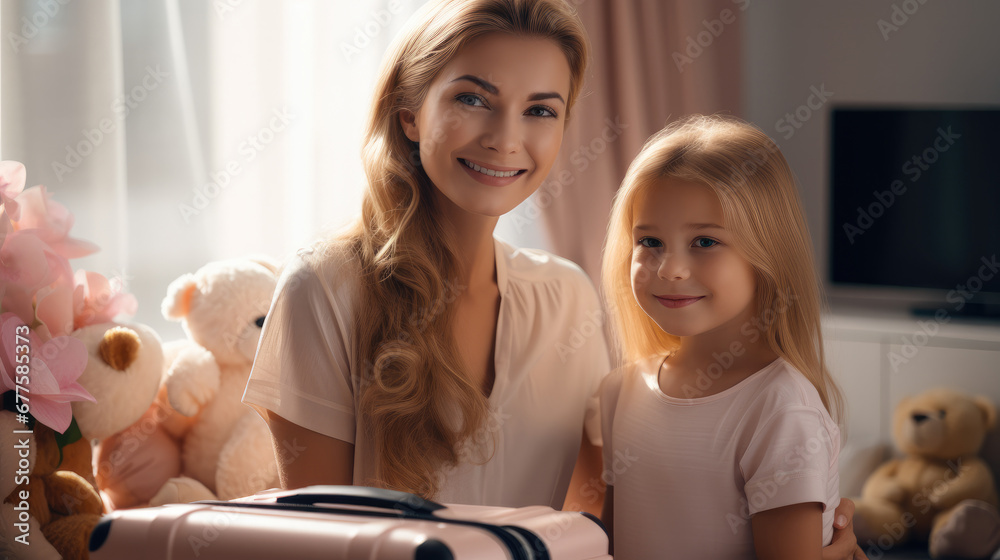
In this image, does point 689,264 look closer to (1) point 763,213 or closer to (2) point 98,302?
(1) point 763,213

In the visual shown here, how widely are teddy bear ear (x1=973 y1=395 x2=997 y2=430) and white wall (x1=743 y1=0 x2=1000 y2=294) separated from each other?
100 centimetres

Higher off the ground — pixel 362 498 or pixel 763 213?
pixel 763 213

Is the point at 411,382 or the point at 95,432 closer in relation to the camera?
the point at 411,382

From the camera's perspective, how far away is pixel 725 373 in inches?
43.3

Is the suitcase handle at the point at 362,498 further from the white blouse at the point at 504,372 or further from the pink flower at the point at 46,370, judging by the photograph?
the pink flower at the point at 46,370

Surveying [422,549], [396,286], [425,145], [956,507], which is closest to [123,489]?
[396,286]

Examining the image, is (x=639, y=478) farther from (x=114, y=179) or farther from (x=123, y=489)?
(x=114, y=179)

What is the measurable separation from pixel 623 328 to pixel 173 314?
1.00m

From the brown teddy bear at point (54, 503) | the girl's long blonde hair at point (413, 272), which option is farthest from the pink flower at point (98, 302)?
the girl's long blonde hair at point (413, 272)

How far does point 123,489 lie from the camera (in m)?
1.65

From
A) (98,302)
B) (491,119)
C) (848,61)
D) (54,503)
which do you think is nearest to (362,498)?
(491,119)

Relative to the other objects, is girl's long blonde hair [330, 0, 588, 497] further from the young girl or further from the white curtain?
the white curtain

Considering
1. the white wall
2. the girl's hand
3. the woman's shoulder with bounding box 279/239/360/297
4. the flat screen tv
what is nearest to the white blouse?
the woman's shoulder with bounding box 279/239/360/297

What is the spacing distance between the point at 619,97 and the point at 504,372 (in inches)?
75.8
